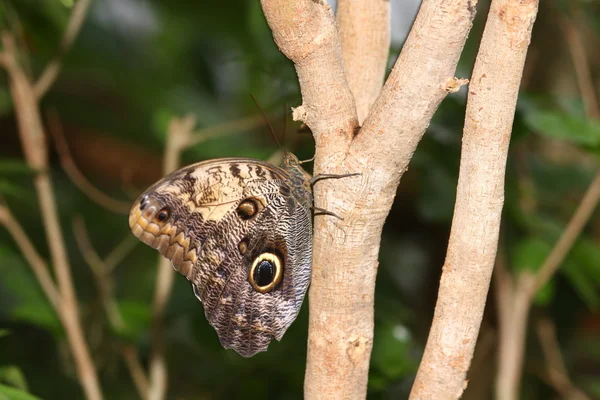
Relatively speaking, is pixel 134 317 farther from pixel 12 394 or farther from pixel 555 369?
pixel 555 369

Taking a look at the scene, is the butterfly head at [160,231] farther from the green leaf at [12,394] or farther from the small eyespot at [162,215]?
the green leaf at [12,394]

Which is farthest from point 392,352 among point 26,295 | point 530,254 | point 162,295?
point 26,295

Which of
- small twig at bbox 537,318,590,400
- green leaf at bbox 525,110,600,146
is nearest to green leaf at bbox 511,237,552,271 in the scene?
green leaf at bbox 525,110,600,146

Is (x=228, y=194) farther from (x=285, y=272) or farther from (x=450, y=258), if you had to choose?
(x=450, y=258)

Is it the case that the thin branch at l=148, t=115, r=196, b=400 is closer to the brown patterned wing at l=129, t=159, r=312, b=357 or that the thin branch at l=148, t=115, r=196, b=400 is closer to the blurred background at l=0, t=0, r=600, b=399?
the blurred background at l=0, t=0, r=600, b=399

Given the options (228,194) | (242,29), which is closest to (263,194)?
(228,194)

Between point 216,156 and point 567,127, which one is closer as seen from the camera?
point 567,127
